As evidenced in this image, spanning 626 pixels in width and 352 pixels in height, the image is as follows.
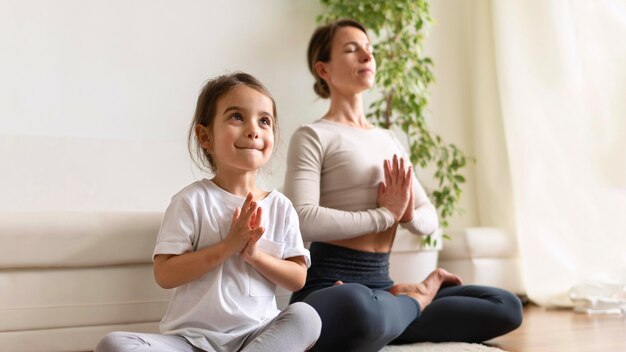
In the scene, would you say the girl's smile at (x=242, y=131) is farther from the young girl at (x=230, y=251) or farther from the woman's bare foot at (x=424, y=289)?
the woman's bare foot at (x=424, y=289)

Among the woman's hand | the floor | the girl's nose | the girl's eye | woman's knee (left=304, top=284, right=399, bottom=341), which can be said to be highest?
the girl's eye

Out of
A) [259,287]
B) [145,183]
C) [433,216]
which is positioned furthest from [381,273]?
[145,183]

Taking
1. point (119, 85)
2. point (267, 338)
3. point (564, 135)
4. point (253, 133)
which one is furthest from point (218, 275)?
point (564, 135)

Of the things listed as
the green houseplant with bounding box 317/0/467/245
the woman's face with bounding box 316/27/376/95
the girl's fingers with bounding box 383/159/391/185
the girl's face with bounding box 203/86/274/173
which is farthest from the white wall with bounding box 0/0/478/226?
the girl's face with bounding box 203/86/274/173

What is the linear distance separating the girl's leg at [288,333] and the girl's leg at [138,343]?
131 millimetres

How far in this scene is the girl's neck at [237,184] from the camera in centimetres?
160

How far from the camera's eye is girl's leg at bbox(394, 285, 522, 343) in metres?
1.96

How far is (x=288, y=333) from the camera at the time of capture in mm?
1367

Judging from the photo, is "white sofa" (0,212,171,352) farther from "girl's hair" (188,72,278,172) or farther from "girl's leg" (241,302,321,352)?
"girl's leg" (241,302,321,352)

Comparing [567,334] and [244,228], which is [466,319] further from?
[244,228]

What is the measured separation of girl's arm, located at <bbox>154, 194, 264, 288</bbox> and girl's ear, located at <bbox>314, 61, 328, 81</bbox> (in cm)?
86

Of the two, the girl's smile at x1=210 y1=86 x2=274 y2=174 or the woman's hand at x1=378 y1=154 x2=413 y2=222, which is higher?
the girl's smile at x1=210 y1=86 x2=274 y2=174

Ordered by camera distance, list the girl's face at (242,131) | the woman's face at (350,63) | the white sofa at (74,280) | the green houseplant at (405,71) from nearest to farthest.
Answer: the girl's face at (242,131)
the white sofa at (74,280)
the woman's face at (350,63)
the green houseplant at (405,71)

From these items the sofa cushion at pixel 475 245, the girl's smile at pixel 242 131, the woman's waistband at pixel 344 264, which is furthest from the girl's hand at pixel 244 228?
the sofa cushion at pixel 475 245
